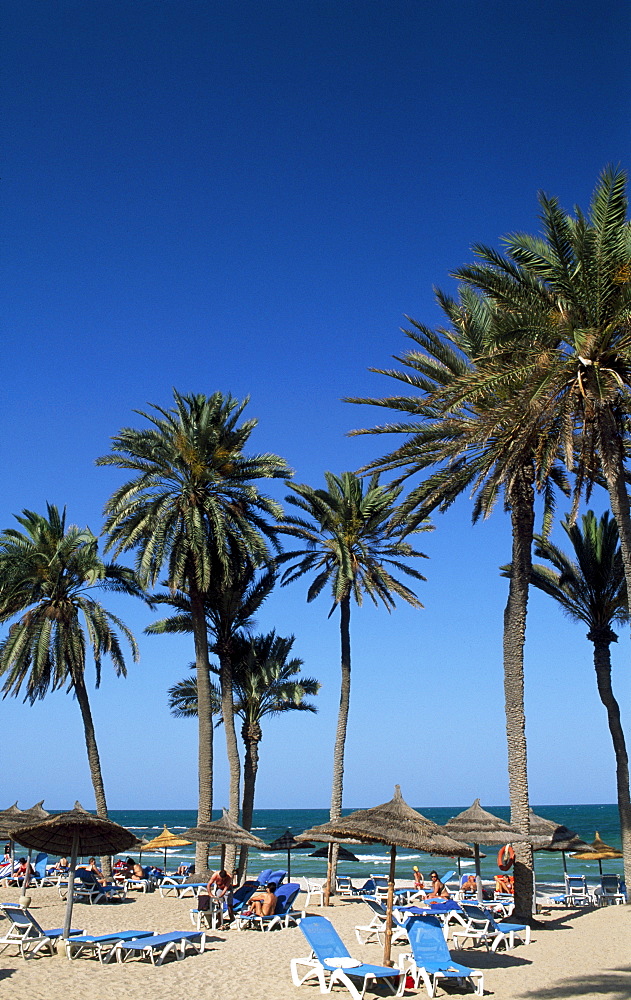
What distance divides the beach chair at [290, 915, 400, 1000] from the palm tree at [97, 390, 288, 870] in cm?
1262

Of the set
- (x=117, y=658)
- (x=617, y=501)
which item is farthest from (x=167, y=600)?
(x=617, y=501)

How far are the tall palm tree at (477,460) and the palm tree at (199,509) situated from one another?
756 centimetres

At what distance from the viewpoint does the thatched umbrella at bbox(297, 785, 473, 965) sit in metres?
12.4

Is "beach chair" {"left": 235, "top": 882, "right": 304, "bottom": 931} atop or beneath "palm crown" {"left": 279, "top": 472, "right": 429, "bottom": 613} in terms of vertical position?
beneath

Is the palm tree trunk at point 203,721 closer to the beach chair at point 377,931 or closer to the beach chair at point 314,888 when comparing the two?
the beach chair at point 314,888

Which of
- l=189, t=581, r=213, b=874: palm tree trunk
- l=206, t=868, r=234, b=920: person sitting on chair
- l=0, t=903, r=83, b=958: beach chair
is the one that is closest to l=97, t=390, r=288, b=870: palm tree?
l=189, t=581, r=213, b=874: palm tree trunk

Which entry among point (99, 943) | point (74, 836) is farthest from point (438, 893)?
point (74, 836)

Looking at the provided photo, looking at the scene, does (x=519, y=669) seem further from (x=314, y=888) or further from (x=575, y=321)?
(x=314, y=888)

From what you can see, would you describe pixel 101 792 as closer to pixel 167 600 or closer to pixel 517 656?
pixel 167 600

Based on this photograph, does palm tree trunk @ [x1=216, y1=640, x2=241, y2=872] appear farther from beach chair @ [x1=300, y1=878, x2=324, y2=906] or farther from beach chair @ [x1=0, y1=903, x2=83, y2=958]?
beach chair @ [x1=0, y1=903, x2=83, y2=958]

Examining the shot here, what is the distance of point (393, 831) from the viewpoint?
41.3 feet

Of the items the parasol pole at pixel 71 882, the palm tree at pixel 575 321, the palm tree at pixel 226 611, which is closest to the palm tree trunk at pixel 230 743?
the palm tree at pixel 226 611

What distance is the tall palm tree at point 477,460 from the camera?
17.6 m

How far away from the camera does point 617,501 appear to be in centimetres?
1444
